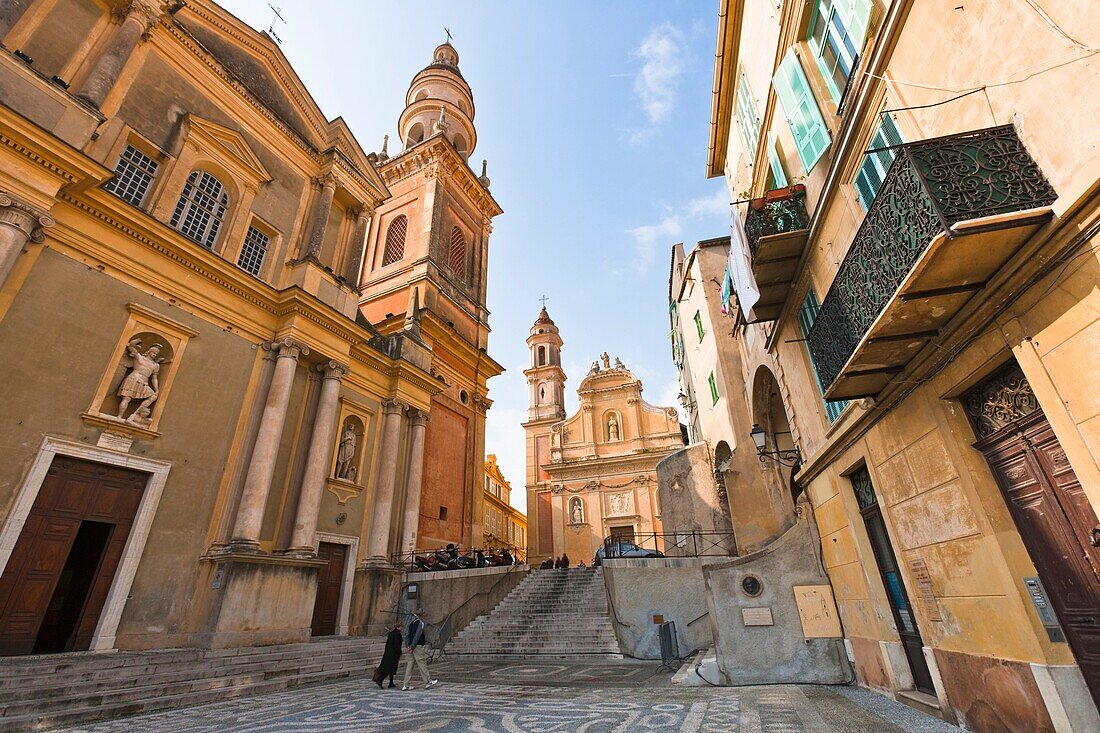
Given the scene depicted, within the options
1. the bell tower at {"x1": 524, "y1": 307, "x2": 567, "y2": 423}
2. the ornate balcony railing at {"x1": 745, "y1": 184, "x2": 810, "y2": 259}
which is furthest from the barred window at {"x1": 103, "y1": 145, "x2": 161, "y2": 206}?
the bell tower at {"x1": 524, "y1": 307, "x2": 567, "y2": 423}

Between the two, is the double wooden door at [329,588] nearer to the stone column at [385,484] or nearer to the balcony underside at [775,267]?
the stone column at [385,484]

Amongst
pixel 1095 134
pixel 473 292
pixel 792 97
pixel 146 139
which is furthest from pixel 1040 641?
pixel 473 292

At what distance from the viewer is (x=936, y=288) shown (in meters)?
3.76

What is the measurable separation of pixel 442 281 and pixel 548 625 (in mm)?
16489

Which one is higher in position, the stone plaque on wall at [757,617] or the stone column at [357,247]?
the stone column at [357,247]

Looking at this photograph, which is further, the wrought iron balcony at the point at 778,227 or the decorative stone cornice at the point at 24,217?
the decorative stone cornice at the point at 24,217

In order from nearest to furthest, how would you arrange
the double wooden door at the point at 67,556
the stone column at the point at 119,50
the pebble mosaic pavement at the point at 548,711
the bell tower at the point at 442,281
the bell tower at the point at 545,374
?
the pebble mosaic pavement at the point at 548,711 < the double wooden door at the point at 67,556 < the stone column at the point at 119,50 < the bell tower at the point at 442,281 < the bell tower at the point at 545,374

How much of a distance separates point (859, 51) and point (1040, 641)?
6.07m

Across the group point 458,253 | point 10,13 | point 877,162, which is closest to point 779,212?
point 877,162

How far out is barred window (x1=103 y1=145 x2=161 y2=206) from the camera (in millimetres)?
11297

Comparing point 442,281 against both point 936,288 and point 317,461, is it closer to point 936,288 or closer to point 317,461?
point 317,461

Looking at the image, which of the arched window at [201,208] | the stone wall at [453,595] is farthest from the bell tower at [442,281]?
the arched window at [201,208]

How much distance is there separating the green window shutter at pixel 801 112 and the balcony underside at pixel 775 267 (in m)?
1.00

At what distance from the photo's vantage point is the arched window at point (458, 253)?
1023 inches
